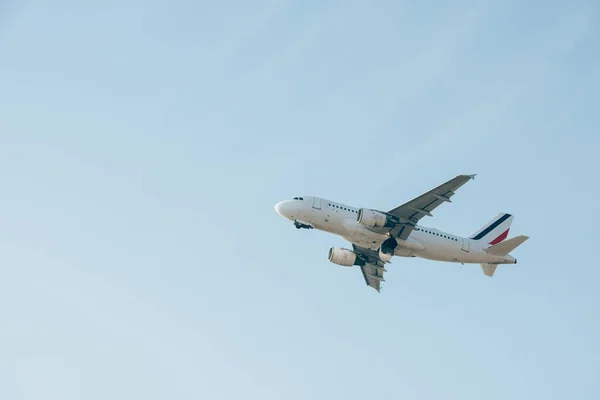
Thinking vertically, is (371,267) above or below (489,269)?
above

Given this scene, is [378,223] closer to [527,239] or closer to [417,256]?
[417,256]

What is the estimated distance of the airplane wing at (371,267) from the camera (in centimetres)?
8300

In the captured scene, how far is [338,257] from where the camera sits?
268ft

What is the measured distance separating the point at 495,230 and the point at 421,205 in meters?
12.2

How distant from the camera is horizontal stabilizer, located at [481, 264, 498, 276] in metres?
78.1

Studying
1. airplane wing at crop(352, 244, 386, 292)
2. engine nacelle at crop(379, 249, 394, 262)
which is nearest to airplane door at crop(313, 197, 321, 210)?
engine nacelle at crop(379, 249, 394, 262)

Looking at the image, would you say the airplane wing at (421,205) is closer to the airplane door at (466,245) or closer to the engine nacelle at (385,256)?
the engine nacelle at (385,256)

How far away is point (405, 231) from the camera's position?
73.8 m

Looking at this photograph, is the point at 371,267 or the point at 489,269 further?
the point at 371,267

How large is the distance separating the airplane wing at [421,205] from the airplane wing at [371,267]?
9.11 metres

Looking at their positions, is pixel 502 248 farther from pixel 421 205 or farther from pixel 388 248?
pixel 388 248

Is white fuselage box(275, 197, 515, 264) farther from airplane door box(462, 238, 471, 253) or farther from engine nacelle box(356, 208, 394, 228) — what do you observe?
engine nacelle box(356, 208, 394, 228)

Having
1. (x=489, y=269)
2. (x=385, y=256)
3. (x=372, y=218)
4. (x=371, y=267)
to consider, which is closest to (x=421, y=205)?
(x=372, y=218)

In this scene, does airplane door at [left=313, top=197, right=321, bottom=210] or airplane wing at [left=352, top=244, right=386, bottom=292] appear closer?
airplane door at [left=313, top=197, right=321, bottom=210]
